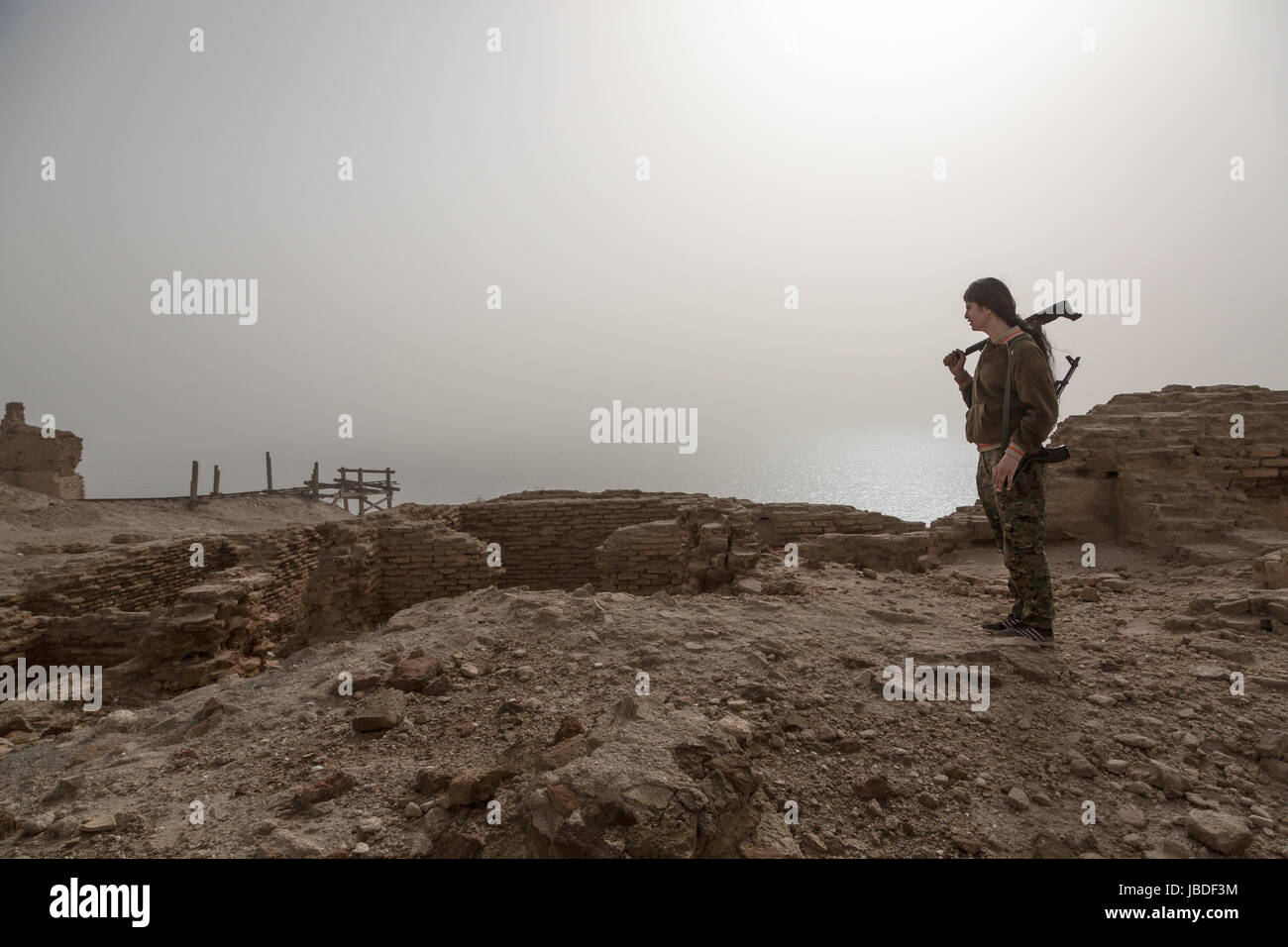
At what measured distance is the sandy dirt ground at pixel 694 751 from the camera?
1999 mm

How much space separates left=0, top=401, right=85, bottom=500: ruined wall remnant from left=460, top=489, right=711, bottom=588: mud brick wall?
18.3m

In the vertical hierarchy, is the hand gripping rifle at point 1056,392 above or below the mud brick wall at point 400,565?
above

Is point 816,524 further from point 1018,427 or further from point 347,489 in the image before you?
point 347,489

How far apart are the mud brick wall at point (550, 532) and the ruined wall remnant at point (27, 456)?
1828cm

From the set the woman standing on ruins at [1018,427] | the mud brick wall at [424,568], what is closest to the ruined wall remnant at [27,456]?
the mud brick wall at [424,568]

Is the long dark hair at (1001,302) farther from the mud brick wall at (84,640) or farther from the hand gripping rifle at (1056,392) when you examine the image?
the mud brick wall at (84,640)

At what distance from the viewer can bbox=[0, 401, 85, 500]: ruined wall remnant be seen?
18.9 meters

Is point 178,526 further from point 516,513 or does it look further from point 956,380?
point 956,380

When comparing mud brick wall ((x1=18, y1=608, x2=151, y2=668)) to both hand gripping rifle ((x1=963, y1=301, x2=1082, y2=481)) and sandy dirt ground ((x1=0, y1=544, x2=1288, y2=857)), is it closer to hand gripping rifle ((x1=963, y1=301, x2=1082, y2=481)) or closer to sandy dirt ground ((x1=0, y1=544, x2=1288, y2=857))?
sandy dirt ground ((x1=0, y1=544, x2=1288, y2=857))

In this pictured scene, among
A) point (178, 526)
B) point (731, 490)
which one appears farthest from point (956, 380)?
point (731, 490)

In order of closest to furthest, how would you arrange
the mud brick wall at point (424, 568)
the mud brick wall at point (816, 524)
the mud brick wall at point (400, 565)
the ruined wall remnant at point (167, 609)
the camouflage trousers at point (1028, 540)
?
1. the camouflage trousers at point (1028, 540)
2. the ruined wall remnant at point (167, 609)
3. the mud brick wall at point (400, 565)
4. the mud brick wall at point (424, 568)
5. the mud brick wall at point (816, 524)

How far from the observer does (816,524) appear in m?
10.2

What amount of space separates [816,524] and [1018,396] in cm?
684
